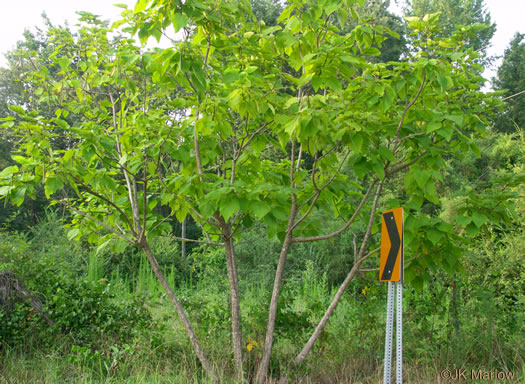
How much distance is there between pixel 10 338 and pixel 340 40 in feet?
14.0

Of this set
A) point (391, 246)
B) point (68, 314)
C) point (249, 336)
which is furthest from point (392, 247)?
point (68, 314)

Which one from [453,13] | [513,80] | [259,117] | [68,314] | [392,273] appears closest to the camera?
[392,273]

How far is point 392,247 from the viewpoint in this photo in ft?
9.05

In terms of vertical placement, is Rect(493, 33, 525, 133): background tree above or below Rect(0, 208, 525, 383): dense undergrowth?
above

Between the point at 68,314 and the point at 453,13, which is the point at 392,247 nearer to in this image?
the point at 68,314

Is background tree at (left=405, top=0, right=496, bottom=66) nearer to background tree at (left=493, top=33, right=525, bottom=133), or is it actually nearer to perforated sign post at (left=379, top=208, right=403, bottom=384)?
background tree at (left=493, top=33, right=525, bottom=133)

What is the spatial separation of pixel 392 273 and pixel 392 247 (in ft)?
0.51

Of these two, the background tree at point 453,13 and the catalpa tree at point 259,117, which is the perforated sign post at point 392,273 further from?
the background tree at point 453,13

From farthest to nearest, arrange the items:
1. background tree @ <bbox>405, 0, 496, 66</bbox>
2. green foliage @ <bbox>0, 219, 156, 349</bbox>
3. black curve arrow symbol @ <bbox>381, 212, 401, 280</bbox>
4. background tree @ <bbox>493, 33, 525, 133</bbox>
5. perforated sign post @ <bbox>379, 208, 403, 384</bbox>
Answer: background tree @ <bbox>405, 0, 496, 66</bbox>, background tree @ <bbox>493, 33, 525, 133</bbox>, green foliage @ <bbox>0, 219, 156, 349</bbox>, black curve arrow symbol @ <bbox>381, 212, 401, 280</bbox>, perforated sign post @ <bbox>379, 208, 403, 384</bbox>

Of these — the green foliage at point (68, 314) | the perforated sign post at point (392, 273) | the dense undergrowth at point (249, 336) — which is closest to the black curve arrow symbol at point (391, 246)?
the perforated sign post at point (392, 273)

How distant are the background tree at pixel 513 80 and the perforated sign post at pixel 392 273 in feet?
54.1

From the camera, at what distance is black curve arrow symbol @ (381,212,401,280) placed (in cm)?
272

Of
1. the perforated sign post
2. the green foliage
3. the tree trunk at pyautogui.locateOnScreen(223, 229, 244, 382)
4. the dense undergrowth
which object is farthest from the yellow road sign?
the green foliage

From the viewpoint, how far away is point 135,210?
3.97m
